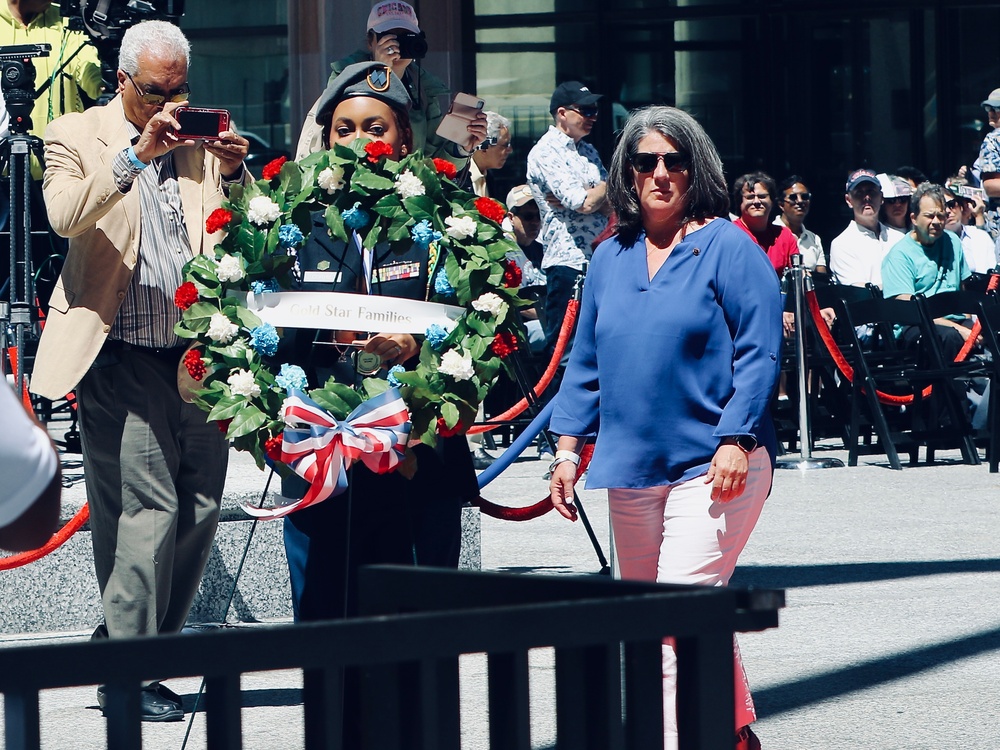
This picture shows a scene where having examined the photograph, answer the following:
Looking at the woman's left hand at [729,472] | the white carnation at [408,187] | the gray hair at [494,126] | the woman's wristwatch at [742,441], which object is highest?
the gray hair at [494,126]

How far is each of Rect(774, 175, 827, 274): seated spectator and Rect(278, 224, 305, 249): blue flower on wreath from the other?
9242 mm

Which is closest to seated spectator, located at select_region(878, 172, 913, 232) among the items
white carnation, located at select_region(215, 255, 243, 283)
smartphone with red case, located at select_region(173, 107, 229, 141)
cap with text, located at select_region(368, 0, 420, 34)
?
cap with text, located at select_region(368, 0, 420, 34)

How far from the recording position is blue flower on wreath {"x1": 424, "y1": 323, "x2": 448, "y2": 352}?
4.60 m

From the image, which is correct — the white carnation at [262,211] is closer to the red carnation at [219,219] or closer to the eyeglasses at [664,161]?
the red carnation at [219,219]

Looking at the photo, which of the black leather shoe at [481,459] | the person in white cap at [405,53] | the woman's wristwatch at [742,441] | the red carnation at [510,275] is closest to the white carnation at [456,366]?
the red carnation at [510,275]

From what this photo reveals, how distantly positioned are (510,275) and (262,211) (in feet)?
2.29

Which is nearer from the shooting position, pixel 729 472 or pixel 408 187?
pixel 729 472

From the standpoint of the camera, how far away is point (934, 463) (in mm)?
11617

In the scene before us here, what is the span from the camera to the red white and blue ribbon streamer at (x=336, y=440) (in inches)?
175

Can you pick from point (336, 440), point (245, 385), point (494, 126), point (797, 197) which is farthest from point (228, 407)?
point (797, 197)

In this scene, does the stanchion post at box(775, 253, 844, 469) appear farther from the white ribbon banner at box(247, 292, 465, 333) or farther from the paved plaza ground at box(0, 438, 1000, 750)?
the white ribbon banner at box(247, 292, 465, 333)

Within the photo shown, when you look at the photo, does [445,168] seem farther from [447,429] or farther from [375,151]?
[447,429]

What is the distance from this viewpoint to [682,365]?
14.8ft

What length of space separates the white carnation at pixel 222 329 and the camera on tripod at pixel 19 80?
3.66 m
